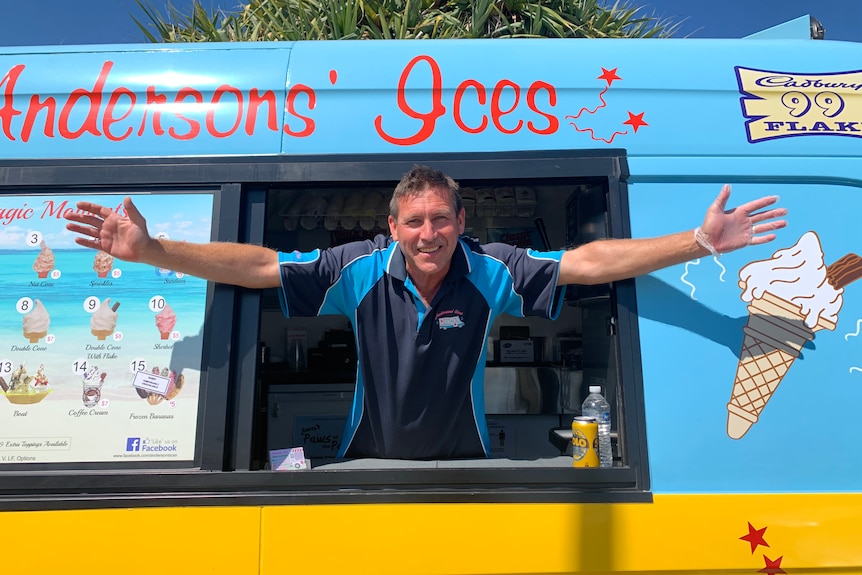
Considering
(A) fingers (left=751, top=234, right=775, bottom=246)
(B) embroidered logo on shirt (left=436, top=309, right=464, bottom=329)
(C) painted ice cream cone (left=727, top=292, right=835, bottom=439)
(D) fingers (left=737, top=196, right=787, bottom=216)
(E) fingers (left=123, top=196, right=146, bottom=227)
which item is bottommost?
(C) painted ice cream cone (left=727, top=292, right=835, bottom=439)

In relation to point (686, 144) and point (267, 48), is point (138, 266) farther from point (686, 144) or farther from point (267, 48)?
point (686, 144)

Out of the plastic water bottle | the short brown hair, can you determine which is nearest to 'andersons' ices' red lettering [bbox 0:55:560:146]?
the short brown hair

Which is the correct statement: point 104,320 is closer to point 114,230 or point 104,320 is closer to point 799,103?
point 114,230

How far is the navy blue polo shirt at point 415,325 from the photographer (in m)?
2.20

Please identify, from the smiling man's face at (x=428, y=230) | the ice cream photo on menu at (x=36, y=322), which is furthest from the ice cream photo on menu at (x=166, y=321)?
the smiling man's face at (x=428, y=230)

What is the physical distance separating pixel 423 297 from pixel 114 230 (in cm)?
109

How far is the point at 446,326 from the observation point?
2.27 meters

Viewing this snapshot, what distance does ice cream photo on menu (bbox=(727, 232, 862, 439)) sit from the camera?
1.90 m

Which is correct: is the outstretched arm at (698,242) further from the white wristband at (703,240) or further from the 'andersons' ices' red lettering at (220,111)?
the 'andersons' ices' red lettering at (220,111)

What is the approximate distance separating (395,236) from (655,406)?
3.76 ft

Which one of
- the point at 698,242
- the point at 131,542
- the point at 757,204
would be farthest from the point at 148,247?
the point at 757,204

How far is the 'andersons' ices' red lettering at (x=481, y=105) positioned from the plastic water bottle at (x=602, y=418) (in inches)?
38.8

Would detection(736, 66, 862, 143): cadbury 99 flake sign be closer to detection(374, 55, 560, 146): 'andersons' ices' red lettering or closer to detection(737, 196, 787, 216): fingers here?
detection(737, 196, 787, 216): fingers

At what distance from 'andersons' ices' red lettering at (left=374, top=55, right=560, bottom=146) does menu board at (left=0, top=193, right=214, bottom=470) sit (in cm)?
78
